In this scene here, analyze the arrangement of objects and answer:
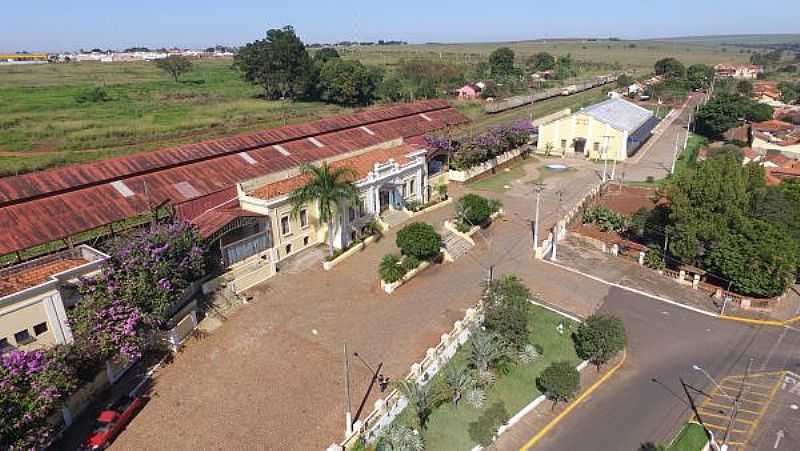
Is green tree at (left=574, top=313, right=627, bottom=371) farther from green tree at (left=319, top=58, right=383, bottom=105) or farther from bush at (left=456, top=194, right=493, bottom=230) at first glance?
green tree at (left=319, top=58, right=383, bottom=105)

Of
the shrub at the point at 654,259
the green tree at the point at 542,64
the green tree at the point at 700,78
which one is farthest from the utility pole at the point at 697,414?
the green tree at the point at 542,64

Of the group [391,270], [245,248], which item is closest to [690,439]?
[391,270]

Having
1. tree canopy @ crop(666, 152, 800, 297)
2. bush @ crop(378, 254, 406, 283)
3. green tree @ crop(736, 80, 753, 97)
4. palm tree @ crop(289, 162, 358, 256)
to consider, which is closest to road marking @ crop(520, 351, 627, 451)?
tree canopy @ crop(666, 152, 800, 297)

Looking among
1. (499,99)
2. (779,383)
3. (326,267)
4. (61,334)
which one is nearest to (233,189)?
(326,267)

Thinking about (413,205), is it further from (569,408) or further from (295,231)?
(569,408)

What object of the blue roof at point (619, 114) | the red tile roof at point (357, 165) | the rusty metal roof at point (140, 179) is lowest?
the blue roof at point (619, 114)

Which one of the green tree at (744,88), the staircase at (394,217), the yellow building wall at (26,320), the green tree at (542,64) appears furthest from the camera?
the green tree at (542,64)

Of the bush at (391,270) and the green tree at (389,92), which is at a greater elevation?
the green tree at (389,92)

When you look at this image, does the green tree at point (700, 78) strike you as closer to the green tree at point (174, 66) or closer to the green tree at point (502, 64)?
the green tree at point (502, 64)
